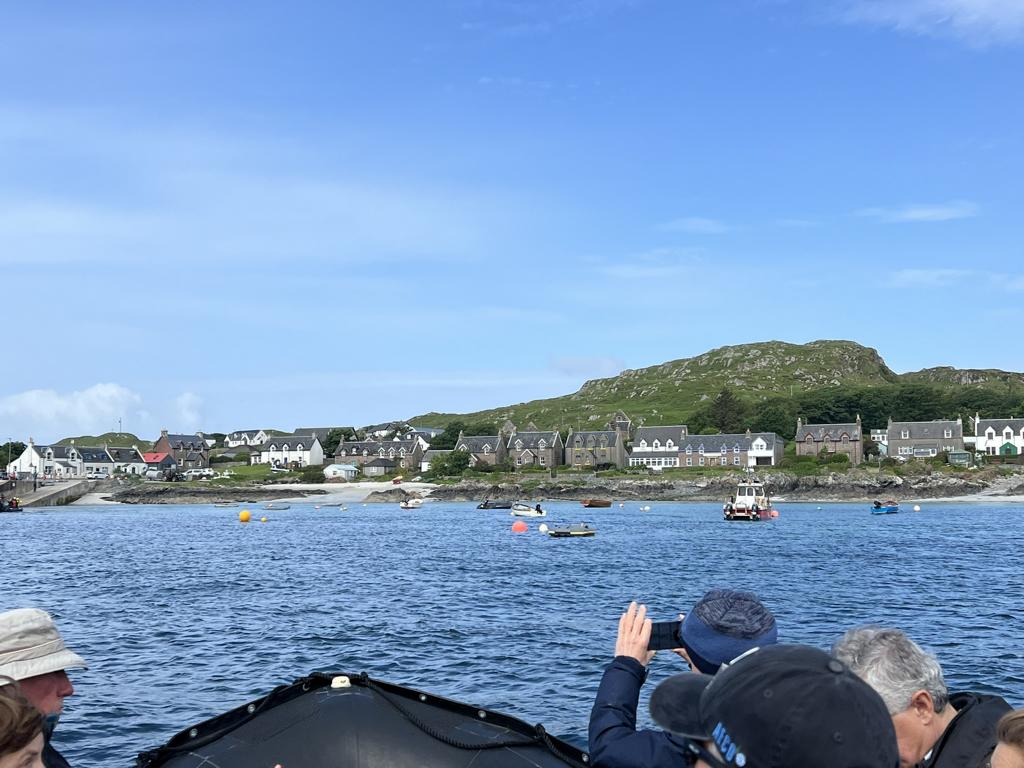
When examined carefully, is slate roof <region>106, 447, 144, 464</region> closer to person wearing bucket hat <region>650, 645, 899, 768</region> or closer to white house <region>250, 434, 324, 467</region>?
white house <region>250, 434, 324, 467</region>

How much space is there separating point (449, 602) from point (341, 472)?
139198 mm

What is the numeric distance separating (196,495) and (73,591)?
10664 cm

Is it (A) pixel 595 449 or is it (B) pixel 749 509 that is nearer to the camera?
(B) pixel 749 509

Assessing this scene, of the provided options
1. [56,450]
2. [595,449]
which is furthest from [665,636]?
[56,450]

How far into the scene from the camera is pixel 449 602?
33125 mm

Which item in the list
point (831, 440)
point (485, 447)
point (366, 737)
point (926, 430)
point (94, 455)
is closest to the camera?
point (366, 737)

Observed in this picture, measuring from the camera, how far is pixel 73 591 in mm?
37219

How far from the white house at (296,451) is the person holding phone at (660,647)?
600ft

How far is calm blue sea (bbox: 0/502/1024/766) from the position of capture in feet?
64.1

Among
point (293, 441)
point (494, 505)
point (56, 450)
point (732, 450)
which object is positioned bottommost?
point (494, 505)

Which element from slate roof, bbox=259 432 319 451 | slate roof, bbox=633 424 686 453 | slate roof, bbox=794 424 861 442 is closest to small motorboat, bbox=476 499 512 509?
slate roof, bbox=633 424 686 453

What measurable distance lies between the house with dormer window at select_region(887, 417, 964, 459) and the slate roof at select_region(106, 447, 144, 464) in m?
139

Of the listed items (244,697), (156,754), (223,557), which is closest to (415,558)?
(223,557)

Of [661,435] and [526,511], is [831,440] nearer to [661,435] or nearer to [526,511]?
[661,435]
